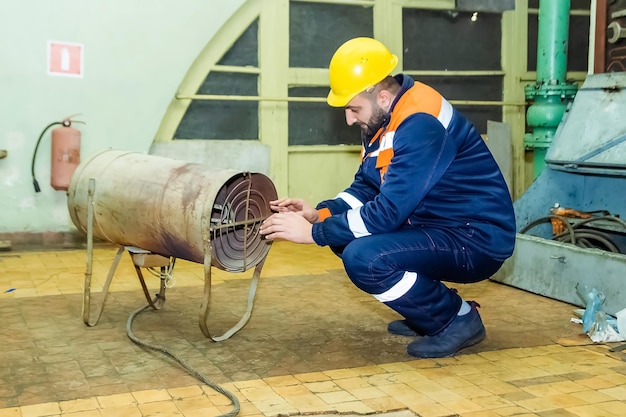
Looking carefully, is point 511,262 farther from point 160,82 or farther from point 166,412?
point 160,82

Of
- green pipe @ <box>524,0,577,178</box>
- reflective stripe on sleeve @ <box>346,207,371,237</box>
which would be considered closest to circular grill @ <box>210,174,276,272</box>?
reflective stripe on sleeve @ <box>346,207,371,237</box>

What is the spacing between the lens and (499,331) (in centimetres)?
374

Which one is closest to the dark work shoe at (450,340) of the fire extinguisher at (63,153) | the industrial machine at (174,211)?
A: the industrial machine at (174,211)

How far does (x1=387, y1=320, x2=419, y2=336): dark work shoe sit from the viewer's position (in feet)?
11.9

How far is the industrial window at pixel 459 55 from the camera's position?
7031 mm

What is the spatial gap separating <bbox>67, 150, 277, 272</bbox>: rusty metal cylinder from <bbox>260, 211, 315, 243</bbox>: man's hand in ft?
0.74

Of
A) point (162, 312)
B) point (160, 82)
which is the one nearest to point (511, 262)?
point (162, 312)

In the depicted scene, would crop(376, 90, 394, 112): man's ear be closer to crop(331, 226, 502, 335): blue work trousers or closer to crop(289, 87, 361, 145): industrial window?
crop(331, 226, 502, 335): blue work trousers

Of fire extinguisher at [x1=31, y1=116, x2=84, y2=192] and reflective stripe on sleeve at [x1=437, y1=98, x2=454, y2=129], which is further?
fire extinguisher at [x1=31, y1=116, x2=84, y2=192]

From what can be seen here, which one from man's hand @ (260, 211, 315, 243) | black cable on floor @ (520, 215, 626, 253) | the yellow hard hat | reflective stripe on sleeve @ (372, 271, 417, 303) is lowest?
reflective stripe on sleeve @ (372, 271, 417, 303)

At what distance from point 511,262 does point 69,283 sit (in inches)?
105

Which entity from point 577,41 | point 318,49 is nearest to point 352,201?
point 318,49

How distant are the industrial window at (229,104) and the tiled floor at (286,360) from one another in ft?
6.77

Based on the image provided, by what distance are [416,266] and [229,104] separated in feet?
12.1
